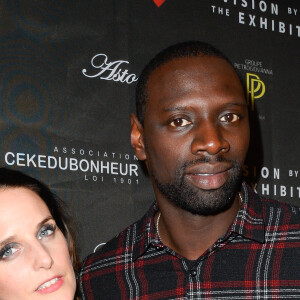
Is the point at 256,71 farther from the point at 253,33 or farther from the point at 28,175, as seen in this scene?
the point at 28,175

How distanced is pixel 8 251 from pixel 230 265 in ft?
1.77

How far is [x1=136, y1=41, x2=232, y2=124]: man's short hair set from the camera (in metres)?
1.55

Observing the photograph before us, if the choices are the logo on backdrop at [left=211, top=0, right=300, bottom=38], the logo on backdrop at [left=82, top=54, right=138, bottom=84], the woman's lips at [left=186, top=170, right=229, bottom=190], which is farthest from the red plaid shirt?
the logo on backdrop at [left=211, top=0, right=300, bottom=38]

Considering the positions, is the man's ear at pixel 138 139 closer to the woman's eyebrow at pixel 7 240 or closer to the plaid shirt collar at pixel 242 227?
the plaid shirt collar at pixel 242 227

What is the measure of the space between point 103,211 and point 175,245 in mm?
432

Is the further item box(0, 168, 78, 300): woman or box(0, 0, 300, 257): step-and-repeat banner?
box(0, 0, 300, 257): step-and-repeat banner

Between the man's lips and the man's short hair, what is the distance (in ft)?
0.86

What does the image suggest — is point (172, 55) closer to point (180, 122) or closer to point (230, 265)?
point (180, 122)

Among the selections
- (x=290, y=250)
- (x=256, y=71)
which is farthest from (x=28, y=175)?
(x=256, y=71)

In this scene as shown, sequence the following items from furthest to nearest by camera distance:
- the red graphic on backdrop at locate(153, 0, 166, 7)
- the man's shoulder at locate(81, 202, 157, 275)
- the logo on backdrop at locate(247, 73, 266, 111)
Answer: the logo on backdrop at locate(247, 73, 266, 111) → the red graphic on backdrop at locate(153, 0, 166, 7) → the man's shoulder at locate(81, 202, 157, 275)

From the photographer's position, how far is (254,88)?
2.32m

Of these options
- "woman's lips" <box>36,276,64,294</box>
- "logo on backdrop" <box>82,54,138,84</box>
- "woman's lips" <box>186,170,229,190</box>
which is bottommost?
"woman's lips" <box>36,276,64,294</box>

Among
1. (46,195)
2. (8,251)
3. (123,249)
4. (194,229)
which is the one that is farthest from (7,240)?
(194,229)

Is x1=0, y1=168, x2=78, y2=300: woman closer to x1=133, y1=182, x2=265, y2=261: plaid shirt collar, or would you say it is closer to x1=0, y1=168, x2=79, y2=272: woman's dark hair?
x1=0, y1=168, x2=79, y2=272: woman's dark hair
